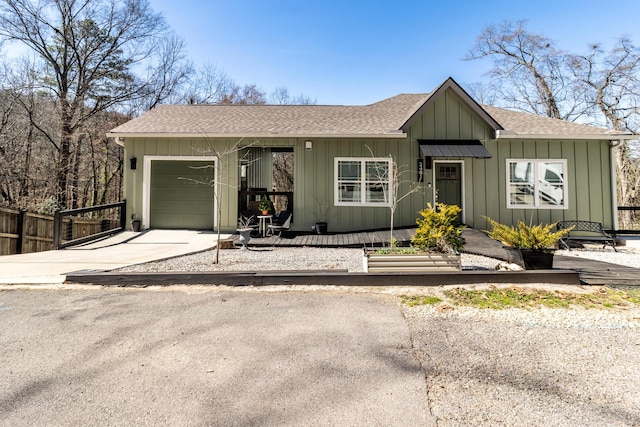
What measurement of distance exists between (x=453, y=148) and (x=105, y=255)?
895 centimetres

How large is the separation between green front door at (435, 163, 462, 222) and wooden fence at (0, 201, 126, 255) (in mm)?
9632

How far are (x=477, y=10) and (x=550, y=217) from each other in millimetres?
9144

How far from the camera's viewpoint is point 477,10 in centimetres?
1210

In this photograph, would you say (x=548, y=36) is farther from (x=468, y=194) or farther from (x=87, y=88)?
(x=87, y=88)

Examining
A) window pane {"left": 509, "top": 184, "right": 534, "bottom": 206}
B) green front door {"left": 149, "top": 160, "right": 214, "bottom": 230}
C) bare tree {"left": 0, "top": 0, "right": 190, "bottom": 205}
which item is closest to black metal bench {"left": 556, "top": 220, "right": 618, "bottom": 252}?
window pane {"left": 509, "top": 184, "right": 534, "bottom": 206}

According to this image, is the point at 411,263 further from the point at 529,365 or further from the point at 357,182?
the point at 357,182

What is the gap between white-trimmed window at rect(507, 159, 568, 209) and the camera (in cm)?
864

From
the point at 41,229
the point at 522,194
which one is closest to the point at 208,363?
the point at 522,194

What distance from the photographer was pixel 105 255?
20.6 feet

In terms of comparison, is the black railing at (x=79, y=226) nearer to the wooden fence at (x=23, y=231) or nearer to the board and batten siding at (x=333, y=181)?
Answer: the wooden fence at (x=23, y=231)

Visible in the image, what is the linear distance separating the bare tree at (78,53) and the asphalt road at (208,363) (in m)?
13.8

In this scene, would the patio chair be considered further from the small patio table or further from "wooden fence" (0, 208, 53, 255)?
"wooden fence" (0, 208, 53, 255)

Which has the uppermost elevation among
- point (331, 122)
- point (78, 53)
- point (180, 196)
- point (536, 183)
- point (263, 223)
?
point (78, 53)

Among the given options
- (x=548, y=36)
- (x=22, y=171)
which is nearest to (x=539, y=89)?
(x=548, y=36)
